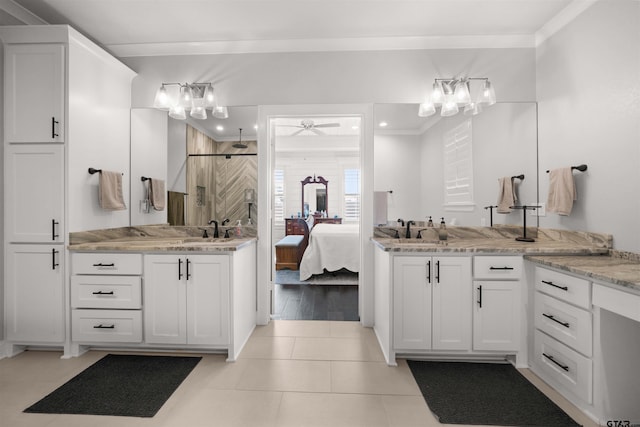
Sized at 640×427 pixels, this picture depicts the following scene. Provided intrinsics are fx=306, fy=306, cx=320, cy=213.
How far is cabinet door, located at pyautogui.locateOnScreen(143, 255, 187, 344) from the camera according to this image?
2391 millimetres

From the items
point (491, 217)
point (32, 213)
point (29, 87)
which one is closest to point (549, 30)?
point (491, 217)

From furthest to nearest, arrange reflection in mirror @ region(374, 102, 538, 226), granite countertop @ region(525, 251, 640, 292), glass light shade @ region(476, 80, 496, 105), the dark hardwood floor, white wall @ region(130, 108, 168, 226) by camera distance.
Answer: the dark hardwood floor → white wall @ region(130, 108, 168, 226) → reflection in mirror @ region(374, 102, 538, 226) → glass light shade @ region(476, 80, 496, 105) → granite countertop @ region(525, 251, 640, 292)

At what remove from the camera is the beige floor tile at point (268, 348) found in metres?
2.45

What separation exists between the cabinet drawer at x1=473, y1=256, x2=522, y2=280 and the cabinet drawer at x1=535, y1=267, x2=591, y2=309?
129 mm

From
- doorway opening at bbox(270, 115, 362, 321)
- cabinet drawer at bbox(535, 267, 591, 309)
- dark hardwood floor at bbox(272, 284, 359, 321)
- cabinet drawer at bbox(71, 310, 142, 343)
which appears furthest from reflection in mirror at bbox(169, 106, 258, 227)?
cabinet drawer at bbox(535, 267, 591, 309)

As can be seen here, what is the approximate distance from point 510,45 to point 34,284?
4.57m

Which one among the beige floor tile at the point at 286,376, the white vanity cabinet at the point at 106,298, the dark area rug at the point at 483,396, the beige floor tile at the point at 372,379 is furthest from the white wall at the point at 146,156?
the dark area rug at the point at 483,396

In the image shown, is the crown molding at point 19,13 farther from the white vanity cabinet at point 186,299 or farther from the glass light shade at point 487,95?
the glass light shade at point 487,95

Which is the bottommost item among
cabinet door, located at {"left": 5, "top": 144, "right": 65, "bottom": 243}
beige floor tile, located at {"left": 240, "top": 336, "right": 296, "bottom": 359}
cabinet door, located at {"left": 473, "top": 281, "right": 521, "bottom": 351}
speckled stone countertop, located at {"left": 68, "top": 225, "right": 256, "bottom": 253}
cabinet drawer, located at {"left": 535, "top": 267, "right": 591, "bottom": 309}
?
beige floor tile, located at {"left": 240, "top": 336, "right": 296, "bottom": 359}

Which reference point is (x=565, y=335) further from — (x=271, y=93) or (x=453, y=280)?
(x=271, y=93)

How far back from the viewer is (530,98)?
2.86m

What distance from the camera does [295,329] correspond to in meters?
2.96

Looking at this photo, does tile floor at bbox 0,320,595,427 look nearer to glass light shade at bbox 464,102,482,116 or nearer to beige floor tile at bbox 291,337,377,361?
beige floor tile at bbox 291,337,377,361

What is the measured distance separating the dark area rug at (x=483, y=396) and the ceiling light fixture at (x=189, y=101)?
9.40ft
